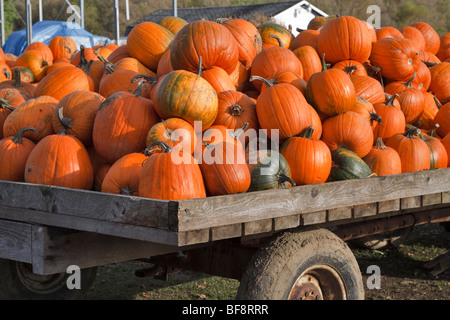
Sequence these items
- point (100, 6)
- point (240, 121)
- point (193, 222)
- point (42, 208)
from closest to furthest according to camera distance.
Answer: point (193, 222) < point (42, 208) < point (240, 121) < point (100, 6)

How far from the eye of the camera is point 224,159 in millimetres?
3158

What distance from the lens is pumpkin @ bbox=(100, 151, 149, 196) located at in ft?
10.3

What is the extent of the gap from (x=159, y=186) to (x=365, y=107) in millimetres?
2086

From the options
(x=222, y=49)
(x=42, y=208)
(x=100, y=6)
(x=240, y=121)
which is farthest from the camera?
(x=100, y=6)

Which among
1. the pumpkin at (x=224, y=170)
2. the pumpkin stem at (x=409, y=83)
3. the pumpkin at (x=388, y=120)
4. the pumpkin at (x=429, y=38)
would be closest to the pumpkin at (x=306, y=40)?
the pumpkin stem at (x=409, y=83)

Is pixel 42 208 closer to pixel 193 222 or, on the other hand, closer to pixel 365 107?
pixel 193 222

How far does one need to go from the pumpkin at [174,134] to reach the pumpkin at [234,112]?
0.38m

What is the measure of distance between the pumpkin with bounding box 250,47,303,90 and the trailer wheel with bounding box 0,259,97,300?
6.68 feet

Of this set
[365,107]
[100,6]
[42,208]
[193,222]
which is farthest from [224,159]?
[100,6]

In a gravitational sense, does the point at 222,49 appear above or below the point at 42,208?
above

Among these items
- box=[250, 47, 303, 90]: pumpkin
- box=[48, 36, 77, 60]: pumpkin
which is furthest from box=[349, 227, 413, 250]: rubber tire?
box=[48, 36, 77, 60]: pumpkin

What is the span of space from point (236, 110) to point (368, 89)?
1.39 m

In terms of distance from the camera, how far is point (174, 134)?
3.40 m

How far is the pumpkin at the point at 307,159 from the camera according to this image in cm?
359
